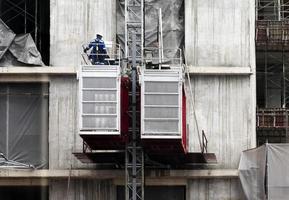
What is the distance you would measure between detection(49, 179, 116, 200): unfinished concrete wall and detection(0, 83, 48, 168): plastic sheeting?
45.4 inches

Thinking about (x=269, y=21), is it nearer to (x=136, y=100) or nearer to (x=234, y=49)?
(x=234, y=49)

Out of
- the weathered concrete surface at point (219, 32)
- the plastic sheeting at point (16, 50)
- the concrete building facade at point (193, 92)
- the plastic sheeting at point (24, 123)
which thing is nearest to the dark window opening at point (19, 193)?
the concrete building facade at point (193, 92)

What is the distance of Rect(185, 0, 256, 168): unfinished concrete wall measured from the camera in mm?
33719

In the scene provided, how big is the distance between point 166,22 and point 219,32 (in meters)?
2.50

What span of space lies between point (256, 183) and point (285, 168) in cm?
246

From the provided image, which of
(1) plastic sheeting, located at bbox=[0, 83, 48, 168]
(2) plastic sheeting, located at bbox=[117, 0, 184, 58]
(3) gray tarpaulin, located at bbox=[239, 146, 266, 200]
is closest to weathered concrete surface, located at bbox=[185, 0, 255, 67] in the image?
(2) plastic sheeting, located at bbox=[117, 0, 184, 58]

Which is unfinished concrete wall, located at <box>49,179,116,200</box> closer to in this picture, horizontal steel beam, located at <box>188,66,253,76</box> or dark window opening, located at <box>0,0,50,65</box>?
horizontal steel beam, located at <box>188,66,253,76</box>

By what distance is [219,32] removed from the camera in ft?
113

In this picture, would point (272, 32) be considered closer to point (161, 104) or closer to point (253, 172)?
point (253, 172)

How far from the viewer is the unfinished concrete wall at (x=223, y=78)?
33.7 meters

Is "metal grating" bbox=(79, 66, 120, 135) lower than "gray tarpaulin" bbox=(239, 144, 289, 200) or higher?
higher

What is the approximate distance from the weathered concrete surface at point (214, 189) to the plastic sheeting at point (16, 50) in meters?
8.81

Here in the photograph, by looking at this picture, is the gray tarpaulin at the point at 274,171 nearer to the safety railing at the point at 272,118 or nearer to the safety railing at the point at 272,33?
the safety railing at the point at 272,118

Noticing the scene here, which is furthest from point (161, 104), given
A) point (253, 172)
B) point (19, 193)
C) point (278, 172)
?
point (19, 193)
